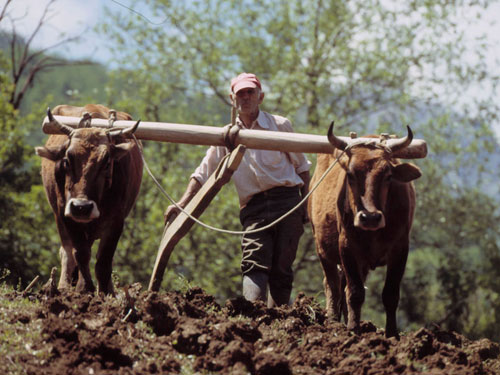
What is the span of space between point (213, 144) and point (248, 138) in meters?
0.37

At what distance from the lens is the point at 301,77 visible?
76.1ft

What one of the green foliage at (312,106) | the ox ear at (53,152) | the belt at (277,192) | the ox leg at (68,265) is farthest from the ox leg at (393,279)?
the green foliage at (312,106)

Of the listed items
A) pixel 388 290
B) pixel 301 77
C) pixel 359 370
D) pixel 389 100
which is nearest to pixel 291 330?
pixel 359 370

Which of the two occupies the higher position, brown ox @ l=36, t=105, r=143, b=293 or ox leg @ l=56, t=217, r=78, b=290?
brown ox @ l=36, t=105, r=143, b=293

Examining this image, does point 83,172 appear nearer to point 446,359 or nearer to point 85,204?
point 85,204

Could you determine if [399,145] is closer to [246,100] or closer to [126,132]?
[246,100]

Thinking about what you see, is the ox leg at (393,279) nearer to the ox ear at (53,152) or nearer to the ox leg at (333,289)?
the ox leg at (333,289)

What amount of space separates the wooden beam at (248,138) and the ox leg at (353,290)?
112 centimetres

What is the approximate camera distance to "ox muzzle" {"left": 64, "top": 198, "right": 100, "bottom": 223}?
697cm

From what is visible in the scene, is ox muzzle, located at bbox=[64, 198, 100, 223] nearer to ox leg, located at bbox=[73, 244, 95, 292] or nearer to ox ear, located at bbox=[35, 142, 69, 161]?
ox ear, located at bbox=[35, 142, 69, 161]

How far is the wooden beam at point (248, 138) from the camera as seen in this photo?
741 centimetres

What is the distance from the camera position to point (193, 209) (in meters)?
7.38

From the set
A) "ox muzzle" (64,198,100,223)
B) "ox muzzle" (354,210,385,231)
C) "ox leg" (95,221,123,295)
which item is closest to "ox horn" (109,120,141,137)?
"ox muzzle" (64,198,100,223)

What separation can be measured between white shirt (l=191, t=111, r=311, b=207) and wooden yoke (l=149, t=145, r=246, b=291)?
0.60 metres
